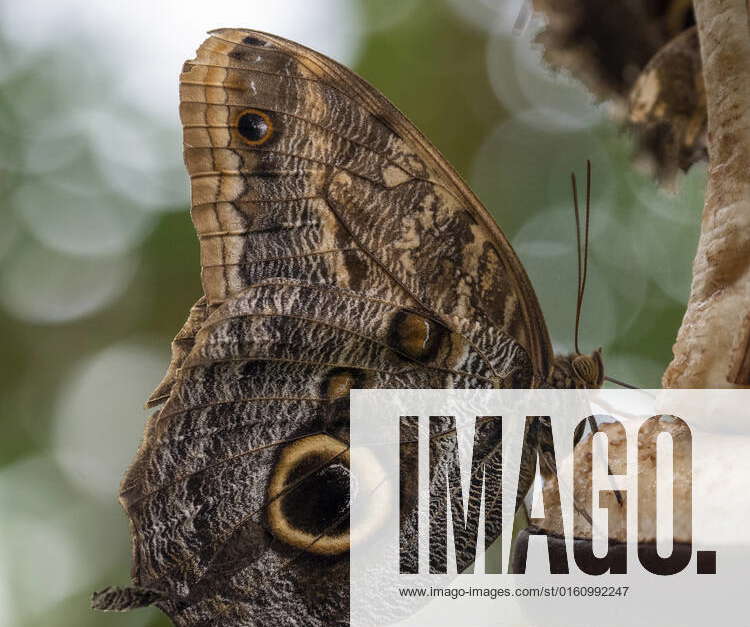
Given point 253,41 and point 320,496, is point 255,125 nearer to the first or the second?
point 253,41

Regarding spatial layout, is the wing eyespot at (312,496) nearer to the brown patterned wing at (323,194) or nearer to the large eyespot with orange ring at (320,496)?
the large eyespot with orange ring at (320,496)

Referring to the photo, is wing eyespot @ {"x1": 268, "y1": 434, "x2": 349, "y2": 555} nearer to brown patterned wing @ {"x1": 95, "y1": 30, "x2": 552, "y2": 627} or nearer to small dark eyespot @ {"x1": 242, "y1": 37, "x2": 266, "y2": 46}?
brown patterned wing @ {"x1": 95, "y1": 30, "x2": 552, "y2": 627}

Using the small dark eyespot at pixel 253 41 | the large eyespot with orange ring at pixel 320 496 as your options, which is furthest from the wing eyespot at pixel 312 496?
the small dark eyespot at pixel 253 41

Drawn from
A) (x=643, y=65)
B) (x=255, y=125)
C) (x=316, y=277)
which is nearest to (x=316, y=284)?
(x=316, y=277)

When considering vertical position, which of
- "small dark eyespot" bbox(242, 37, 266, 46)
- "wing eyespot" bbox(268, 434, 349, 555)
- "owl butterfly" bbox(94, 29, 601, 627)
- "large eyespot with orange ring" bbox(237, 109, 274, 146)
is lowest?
"wing eyespot" bbox(268, 434, 349, 555)

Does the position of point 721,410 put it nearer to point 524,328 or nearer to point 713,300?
point 713,300

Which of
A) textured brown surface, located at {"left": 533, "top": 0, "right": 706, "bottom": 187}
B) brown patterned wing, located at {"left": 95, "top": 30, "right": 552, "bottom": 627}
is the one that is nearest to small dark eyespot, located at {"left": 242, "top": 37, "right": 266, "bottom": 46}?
brown patterned wing, located at {"left": 95, "top": 30, "right": 552, "bottom": 627}

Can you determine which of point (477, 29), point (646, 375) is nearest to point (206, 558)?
point (646, 375)
